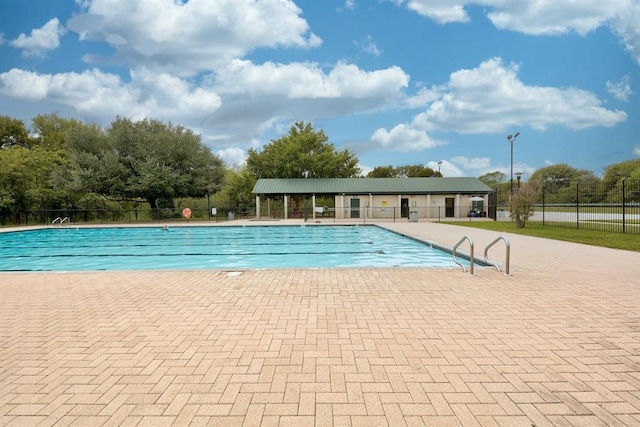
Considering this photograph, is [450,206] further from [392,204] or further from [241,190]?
[241,190]

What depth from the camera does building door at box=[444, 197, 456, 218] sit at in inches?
1167

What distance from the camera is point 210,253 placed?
1227 centimetres

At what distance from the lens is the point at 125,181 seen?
2889cm

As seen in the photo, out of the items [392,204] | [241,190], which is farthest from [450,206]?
[241,190]

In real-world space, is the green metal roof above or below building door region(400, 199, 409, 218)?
above

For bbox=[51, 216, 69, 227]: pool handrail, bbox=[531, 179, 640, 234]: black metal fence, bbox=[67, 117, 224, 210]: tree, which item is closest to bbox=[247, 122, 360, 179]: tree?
bbox=[67, 117, 224, 210]: tree

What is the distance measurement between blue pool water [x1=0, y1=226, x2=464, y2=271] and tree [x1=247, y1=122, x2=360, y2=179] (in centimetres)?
1994

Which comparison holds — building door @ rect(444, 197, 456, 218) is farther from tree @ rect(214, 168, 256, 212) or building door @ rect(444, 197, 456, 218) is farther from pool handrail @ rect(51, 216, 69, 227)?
pool handrail @ rect(51, 216, 69, 227)

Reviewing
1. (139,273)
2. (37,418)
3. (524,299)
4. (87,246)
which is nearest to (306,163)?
(87,246)

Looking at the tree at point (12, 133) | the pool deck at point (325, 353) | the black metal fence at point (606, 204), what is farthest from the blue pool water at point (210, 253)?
the tree at point (12, 133)

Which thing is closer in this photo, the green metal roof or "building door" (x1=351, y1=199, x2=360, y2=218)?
the green metal roof

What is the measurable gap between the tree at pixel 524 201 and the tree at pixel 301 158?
854 inches

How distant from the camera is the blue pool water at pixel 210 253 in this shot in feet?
32.9

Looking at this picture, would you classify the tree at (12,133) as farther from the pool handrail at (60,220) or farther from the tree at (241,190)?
the tree at (241,190)
